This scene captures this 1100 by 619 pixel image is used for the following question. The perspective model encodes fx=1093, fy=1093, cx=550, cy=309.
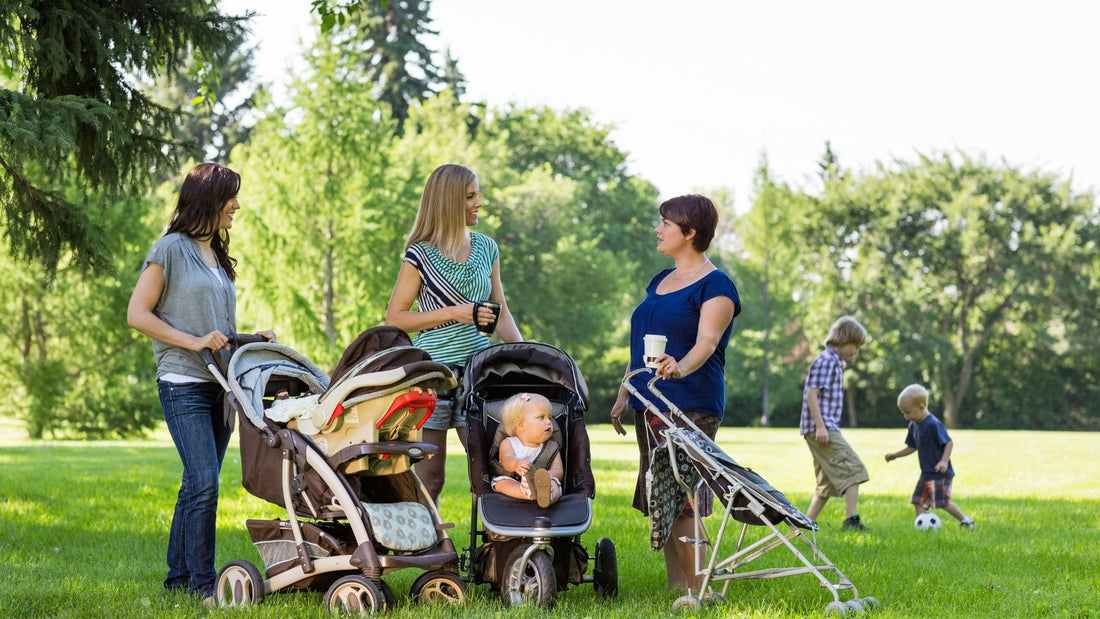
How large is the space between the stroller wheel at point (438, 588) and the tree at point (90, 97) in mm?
3284

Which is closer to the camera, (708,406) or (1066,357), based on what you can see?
(708,406)

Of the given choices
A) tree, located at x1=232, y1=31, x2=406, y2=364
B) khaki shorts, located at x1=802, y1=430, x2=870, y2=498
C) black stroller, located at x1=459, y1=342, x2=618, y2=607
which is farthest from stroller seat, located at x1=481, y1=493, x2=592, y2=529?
tree, located at x1=232, y1=31, x2=406, y2=364

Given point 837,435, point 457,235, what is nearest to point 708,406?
point 457,235

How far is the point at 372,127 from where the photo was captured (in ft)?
82.7

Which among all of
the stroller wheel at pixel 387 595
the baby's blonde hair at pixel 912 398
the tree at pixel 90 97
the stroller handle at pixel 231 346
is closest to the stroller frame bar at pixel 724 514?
the stroller wheel at pixel 387 595

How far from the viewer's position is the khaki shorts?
8.18 m

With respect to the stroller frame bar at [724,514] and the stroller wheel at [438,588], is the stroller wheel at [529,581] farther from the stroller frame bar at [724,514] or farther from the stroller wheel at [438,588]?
the stroller frame bar at [724,514]

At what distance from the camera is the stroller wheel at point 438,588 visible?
15.9 feet

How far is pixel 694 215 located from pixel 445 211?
1216 millimetres

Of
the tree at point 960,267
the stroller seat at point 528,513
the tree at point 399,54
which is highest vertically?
the tree at point 399,54

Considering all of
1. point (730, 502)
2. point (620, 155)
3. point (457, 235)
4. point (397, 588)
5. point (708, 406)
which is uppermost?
point (620, 155)

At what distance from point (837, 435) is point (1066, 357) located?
3776 centimetres

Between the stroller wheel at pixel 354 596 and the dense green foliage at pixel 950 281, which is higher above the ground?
the dense green foliage at pixel 950 281

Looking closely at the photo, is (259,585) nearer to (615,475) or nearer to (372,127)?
(615,475)
